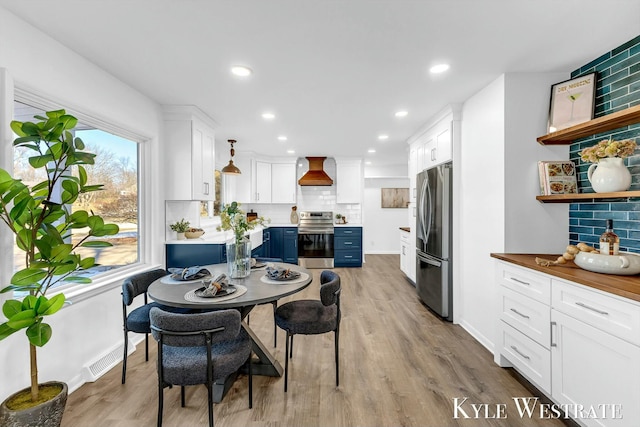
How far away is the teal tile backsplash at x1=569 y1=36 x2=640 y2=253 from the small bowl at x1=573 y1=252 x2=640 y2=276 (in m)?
0.43

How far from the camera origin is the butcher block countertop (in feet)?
4.71

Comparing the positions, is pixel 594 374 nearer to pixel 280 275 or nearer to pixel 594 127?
pixel 594 127

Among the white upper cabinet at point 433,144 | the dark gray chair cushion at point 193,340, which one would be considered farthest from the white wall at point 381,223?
the dark gray chair cushion at point 193,340

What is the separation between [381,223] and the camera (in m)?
8.05

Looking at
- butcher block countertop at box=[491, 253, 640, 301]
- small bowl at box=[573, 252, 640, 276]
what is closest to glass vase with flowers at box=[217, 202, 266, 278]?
butcher block countertop at box=[491, 253, 640, 301]

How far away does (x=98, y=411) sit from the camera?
1902 millimetres

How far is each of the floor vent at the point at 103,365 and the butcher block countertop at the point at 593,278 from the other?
3277 mm

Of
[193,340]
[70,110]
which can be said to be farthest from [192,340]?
[70,110]

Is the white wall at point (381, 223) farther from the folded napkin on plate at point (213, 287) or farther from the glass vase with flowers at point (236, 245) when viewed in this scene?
the folded napkin on plate at point (213, 287)

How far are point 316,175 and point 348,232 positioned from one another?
1397 millimetres

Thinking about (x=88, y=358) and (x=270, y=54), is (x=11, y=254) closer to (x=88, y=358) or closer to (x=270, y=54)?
(x=88, y=358)

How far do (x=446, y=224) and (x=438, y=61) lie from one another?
1.73 meters

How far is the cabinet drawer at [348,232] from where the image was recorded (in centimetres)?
624

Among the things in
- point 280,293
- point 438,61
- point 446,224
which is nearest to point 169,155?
point 280,293
